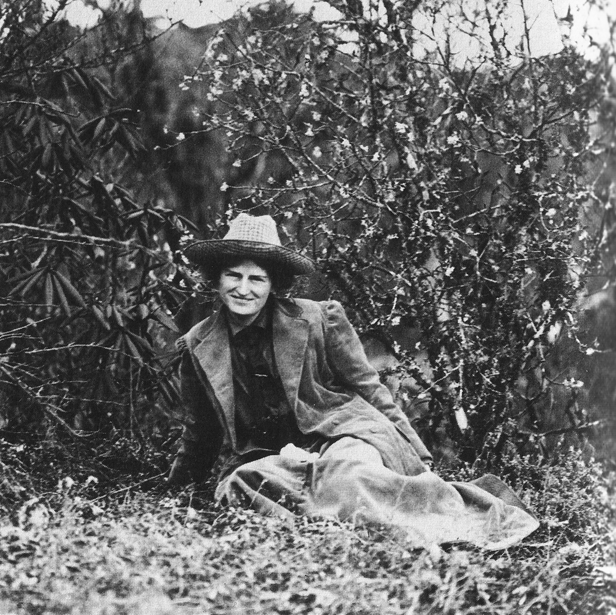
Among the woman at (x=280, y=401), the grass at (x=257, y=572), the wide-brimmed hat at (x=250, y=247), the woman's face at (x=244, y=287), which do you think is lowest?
the grass at (x=257, y=572)

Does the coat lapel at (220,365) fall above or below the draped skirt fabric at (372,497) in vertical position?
above

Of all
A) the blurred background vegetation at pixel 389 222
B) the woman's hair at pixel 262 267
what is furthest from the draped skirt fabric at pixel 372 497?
the blurred background vegetation at pixel 389 222

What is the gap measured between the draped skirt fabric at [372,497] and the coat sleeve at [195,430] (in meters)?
0.50

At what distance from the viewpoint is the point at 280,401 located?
4.66 meters

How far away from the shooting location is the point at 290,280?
4727mm

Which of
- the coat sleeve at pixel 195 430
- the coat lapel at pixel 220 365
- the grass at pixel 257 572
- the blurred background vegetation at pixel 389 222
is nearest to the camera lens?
the grass at pixel 257 572

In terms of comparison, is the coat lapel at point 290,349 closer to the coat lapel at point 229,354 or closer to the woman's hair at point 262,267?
the coat lapel at point 229,354

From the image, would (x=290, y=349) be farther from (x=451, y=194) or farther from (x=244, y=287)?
(x=451, y=194)

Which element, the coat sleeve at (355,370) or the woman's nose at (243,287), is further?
the coat sleeve at (355,370)

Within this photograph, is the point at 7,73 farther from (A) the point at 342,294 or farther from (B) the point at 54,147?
(A) the point at 342,294

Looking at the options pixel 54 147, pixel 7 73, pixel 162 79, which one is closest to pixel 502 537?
pixel 54 147

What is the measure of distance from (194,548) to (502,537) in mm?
1339

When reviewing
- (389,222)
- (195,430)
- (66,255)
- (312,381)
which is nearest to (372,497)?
(312,381)

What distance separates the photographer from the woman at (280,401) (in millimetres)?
4180
